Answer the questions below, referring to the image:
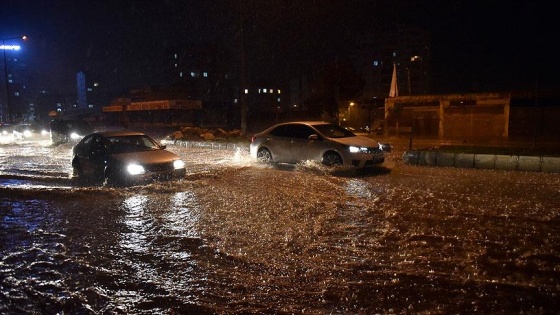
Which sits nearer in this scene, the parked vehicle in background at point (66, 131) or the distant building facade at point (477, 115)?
the distant building facade at point (477, 115)

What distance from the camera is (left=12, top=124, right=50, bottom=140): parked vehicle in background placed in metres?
34.9

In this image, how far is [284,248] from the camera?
581 centimetres

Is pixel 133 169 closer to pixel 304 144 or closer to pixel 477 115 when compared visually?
pixel 304 144

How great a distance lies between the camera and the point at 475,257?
531 cm

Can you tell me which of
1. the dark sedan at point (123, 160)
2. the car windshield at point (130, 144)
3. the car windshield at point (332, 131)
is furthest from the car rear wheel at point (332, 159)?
the car windshield at point (130, 144)

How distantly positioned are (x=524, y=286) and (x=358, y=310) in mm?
1827

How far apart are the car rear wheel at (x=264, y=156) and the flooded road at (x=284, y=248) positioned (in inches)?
151

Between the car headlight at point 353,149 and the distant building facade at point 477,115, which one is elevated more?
the distant building facade at point 477,115

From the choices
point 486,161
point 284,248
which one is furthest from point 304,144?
point 284,248

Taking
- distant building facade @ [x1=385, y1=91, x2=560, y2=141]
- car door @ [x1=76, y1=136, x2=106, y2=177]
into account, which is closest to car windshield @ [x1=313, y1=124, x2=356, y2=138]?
car door @ [x1=76, y1=136, x2=106, y2=177]

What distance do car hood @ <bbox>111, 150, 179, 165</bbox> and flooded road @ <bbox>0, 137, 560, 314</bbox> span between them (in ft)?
2.19

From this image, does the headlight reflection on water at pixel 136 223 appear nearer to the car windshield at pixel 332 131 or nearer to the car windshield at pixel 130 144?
the car windshield at pixel 130 144

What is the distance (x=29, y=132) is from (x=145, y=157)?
3080 cm

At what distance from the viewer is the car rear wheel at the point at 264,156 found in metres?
14.6
